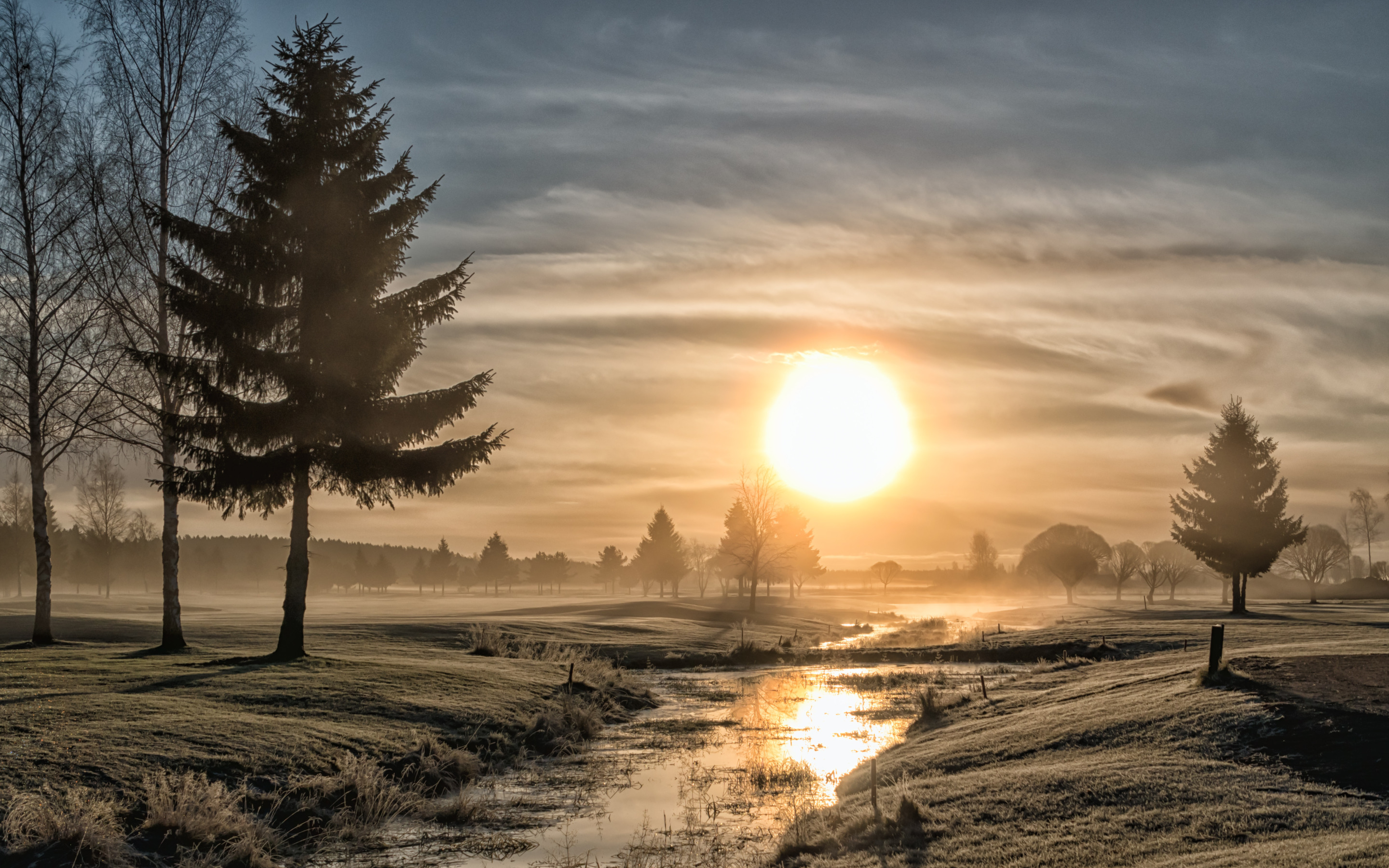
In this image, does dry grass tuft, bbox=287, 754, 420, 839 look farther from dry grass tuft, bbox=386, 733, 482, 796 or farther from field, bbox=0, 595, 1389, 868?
dry grass tuft, bbox=386, 733, 482, 796

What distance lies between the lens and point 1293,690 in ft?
45.5

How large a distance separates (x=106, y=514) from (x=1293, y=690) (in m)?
103

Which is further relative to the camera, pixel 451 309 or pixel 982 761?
pixel 451 309

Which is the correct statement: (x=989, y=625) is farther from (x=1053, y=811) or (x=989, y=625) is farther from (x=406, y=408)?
(x=1053, y=811)

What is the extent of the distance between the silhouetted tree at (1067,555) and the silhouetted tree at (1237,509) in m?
36.4

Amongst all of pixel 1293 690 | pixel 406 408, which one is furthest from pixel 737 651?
pixel 1293 690

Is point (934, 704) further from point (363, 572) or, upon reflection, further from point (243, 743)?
point (363, 572)

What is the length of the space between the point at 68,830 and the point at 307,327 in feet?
52.1

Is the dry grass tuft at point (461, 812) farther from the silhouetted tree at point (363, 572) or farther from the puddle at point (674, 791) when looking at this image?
the silhouetted tree at point (363, 572)

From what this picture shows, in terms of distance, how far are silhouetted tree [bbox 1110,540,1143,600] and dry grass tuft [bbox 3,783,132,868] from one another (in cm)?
9672

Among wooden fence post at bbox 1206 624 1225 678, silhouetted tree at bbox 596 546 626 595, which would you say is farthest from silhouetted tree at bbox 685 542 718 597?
wooden fence post at bbox 1206 624 1225 678

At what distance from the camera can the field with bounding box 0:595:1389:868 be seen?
31.0 ft

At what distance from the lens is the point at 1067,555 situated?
Result: 333 feet

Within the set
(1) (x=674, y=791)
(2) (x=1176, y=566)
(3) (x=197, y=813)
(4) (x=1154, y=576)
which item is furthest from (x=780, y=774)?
(2) (x=1176, y=566)
